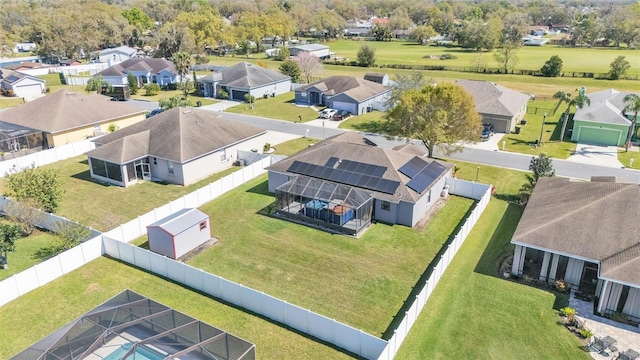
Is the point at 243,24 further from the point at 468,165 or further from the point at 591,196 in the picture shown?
the point at 591,196

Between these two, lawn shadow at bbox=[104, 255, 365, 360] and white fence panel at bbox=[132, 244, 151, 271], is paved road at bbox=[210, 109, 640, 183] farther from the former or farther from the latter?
lawn shadow at bbox=[104, 255, 365, 360]

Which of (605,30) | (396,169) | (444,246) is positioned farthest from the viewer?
(605,30)

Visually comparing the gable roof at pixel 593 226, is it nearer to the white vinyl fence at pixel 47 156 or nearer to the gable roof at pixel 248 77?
the white vinyl fence at pixel 47 156

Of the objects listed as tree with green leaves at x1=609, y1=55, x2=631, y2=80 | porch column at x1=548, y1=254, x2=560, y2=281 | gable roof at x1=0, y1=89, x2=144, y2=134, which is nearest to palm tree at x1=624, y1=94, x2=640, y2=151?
porch column at x1=548, y1=254, x2=560, y2=281

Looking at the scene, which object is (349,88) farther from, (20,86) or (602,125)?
(20,86)

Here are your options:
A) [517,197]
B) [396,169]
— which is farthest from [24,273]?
[517,197]

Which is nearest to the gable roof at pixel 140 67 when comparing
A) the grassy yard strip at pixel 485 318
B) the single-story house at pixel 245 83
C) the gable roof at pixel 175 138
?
the single-story house at pixel 245 83

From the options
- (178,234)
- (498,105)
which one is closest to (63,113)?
(178,234)
